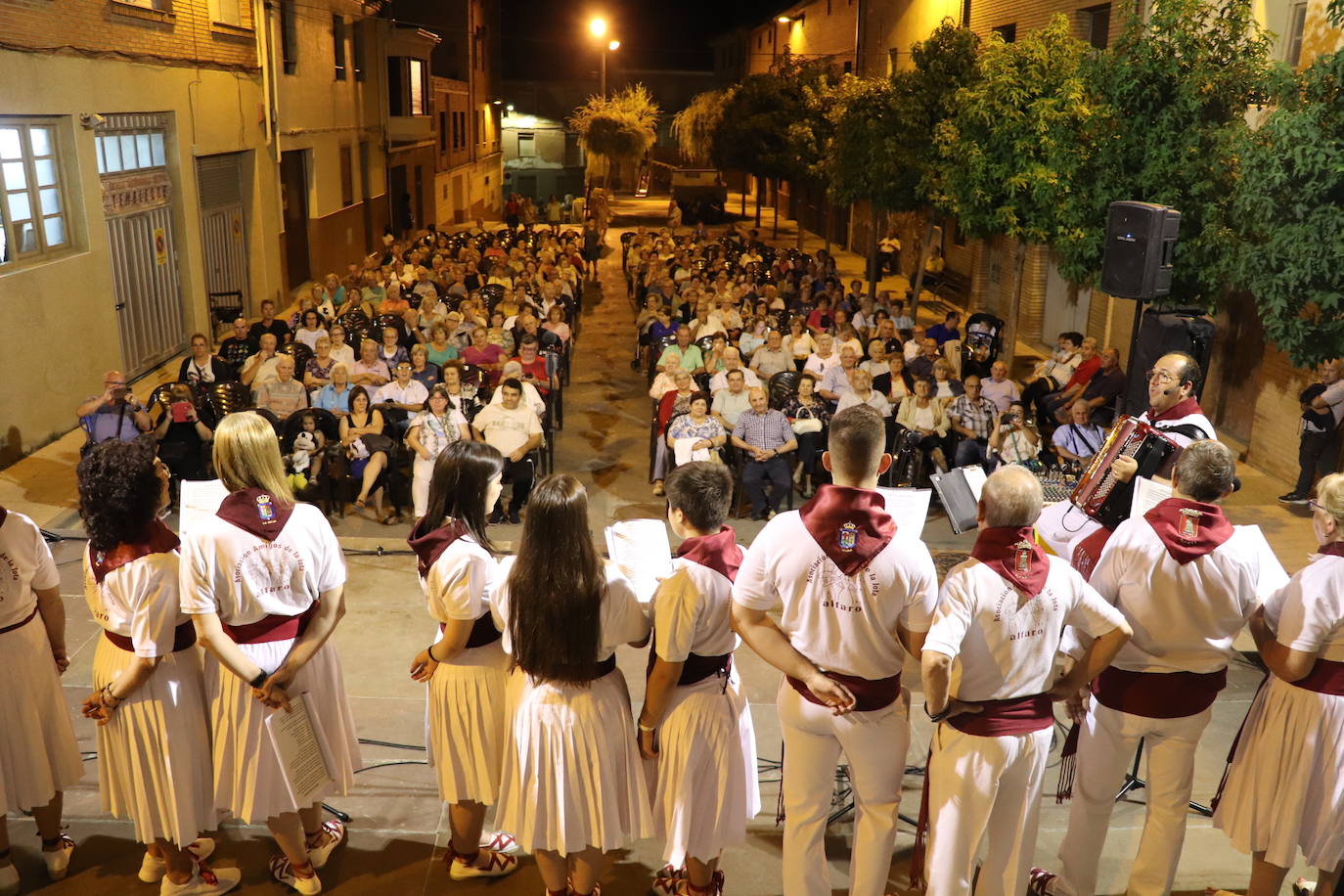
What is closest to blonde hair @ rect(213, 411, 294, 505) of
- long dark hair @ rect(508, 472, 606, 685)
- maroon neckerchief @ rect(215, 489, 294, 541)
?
maroon neckerchief @ rect(215, 489, 294, 541)

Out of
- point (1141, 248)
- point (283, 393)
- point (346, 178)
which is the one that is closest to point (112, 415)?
point (283, 393)

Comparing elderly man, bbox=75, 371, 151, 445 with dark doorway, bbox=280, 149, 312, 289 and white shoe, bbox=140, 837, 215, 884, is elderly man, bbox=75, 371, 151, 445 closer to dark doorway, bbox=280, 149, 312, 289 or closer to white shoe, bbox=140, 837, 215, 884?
white shoe, bbox=140, 837, 215, 884

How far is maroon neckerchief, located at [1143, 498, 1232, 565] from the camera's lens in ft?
Answer: 12.1

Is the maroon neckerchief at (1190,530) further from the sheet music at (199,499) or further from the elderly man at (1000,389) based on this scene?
the elderly man at (1000,389)

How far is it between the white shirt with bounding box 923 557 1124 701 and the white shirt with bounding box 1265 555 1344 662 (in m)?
0.65

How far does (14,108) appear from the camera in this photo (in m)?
10.4

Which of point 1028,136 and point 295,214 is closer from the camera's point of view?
point 1028,136

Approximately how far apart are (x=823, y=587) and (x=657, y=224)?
36589 millimetres

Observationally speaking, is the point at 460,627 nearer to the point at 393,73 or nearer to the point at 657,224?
the point at 393,73

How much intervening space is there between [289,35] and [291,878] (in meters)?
18.7

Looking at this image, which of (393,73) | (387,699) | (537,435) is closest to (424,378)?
(537,435)

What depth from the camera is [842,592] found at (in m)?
3.47

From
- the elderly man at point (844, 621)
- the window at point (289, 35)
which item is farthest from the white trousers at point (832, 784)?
the window at point (289, 35)

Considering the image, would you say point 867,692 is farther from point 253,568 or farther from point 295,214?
point 295,214
